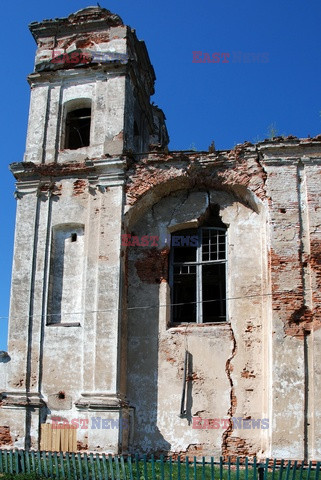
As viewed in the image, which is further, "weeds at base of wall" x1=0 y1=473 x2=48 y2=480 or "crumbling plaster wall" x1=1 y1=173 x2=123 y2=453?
"crumbling plaster wall" x1=1 y1=173 x2=123 y2=453

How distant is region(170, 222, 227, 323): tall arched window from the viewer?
13.1 meters

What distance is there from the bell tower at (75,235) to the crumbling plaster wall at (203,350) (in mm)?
429

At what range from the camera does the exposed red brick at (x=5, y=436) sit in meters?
12.3

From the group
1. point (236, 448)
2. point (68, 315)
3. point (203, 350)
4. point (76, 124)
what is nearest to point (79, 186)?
point (76, 124)

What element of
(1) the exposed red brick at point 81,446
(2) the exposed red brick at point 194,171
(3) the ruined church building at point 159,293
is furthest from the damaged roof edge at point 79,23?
(1) the exposed red brick at point 81,446

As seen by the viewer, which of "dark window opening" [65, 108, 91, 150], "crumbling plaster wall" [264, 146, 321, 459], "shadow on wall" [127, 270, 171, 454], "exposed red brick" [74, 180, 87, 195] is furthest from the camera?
"dark window opening" [65, 108, 91, 150]

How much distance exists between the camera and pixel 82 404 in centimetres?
1211

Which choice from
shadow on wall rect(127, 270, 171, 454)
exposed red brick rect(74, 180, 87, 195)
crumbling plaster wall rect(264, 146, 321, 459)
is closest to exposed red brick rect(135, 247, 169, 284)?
shadow on wall rect(127, 270, 171, 454)

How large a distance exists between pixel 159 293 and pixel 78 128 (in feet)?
16.2

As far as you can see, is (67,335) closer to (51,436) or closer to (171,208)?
(51,436)

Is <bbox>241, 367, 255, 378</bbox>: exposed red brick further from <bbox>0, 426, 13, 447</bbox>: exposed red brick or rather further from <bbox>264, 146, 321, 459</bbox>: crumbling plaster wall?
<bbox>0, 426, 13, 447</bbox>: exposed red brick

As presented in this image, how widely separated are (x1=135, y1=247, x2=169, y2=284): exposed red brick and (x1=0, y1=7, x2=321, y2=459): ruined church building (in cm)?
2

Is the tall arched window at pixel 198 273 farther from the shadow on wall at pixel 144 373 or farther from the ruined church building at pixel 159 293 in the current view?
the shadow on wall at pixel 144 373

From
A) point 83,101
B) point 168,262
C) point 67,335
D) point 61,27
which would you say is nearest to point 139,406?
point 67,335
